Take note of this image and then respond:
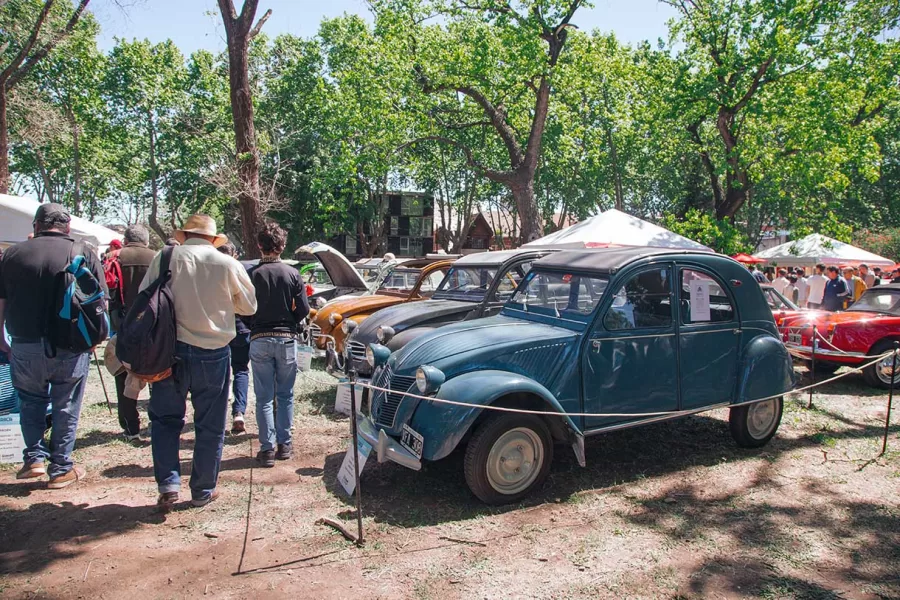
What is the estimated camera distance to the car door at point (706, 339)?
17.4 ft

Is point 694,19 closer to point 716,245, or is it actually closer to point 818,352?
point 716,245

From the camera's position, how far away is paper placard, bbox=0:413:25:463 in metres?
4.76

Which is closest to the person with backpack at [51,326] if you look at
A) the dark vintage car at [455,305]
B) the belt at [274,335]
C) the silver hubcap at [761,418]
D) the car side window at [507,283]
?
the belt at [274,335]

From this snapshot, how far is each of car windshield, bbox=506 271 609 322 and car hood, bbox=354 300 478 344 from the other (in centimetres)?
154

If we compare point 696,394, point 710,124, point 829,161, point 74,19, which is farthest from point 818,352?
point 74,19

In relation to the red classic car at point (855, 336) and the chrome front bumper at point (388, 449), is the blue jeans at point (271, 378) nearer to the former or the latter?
the chrome front bumper at point (388, 449)

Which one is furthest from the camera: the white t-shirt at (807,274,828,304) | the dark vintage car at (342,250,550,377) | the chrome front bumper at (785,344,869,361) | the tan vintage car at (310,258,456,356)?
the white t-shirt at (807,274,828,304)

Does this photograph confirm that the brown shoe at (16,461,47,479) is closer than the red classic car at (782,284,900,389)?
Yes

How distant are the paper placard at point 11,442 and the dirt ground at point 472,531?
0.20m

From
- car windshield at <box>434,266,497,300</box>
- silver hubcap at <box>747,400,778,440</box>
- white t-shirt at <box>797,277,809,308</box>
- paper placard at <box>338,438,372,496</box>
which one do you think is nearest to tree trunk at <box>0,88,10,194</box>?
car windshield at <box>434,266,497,300</box>

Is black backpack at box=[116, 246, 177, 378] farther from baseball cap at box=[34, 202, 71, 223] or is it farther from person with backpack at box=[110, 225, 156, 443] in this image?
person with backpack at box=[110, 225, 156, 443]

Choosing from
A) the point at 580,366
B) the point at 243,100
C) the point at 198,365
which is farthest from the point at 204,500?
the point at 243,100

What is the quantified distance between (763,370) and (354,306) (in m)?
5.52

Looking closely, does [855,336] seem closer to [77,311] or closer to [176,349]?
[176,349]
